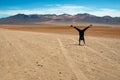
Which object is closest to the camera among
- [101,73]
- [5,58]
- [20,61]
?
[101,73]

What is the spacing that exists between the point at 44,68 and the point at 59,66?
28.6 inches

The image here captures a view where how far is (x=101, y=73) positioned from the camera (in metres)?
10.1

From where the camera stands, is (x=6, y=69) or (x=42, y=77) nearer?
(x=42, y=77)

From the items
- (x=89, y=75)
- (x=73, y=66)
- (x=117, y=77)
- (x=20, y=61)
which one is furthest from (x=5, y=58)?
(x=117, y=77)

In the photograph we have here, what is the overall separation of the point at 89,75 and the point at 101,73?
597 millimetres

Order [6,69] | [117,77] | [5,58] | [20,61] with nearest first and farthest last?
[117,77]
[6,69]
[20,61]
[5,58]

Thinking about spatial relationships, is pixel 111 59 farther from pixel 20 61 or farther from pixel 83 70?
pixel 20 61

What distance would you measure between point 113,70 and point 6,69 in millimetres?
Result: 4262

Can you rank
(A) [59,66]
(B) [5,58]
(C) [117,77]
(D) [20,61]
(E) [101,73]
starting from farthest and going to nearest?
(B) [5,58]
(D) [20,61]
(A) [59,66]
(E) [101,73]
(C) [117,77]

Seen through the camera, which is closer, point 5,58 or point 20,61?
point 20,61

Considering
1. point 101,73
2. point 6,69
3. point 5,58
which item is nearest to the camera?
point 101,73

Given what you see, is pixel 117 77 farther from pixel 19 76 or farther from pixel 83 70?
pixel 19 76

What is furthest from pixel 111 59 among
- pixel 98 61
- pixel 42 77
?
pixel 42 77

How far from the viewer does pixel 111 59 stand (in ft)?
44.1
